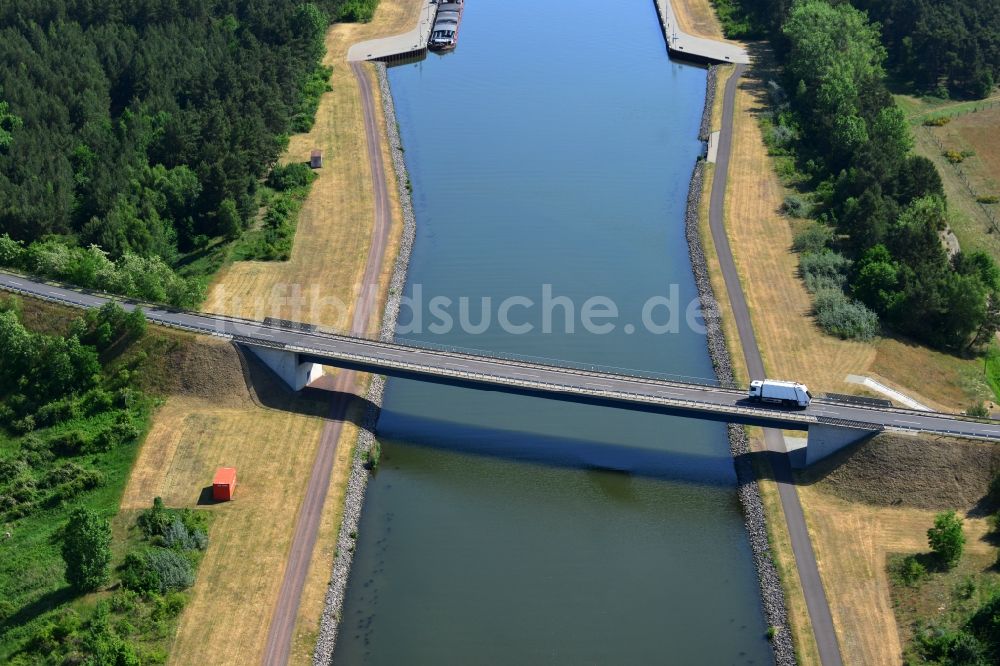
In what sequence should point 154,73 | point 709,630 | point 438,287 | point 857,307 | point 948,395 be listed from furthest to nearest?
1. point 154,73
2. point 438,287
3. point 857,307
4. point 948,395
5. point 709,630

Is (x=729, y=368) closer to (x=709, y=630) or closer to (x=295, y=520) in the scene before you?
(x=709, y=630)

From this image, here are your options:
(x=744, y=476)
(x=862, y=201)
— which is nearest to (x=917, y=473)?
(x=744, y=476)

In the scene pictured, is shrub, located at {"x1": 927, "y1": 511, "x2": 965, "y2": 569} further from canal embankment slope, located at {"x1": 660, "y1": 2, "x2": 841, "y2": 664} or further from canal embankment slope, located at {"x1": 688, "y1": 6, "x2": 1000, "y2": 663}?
canal embankment slope, located at {"x1": 660, "y1": 2, "x2": 841, "y2": 664}

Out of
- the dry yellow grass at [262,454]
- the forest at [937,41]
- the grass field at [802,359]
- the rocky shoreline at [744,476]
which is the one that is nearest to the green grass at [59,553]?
the dry yellow grass at [262,454]

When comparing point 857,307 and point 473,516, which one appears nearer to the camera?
point 473,516

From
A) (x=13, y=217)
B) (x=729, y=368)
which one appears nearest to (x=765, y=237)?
(x=729, y=368)

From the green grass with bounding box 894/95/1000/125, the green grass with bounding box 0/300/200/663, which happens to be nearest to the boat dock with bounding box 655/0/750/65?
the green grass with bounding box 894/95/1000/125

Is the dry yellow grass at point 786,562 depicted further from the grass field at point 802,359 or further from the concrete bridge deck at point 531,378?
the concrete bridge deck at point 531,378
